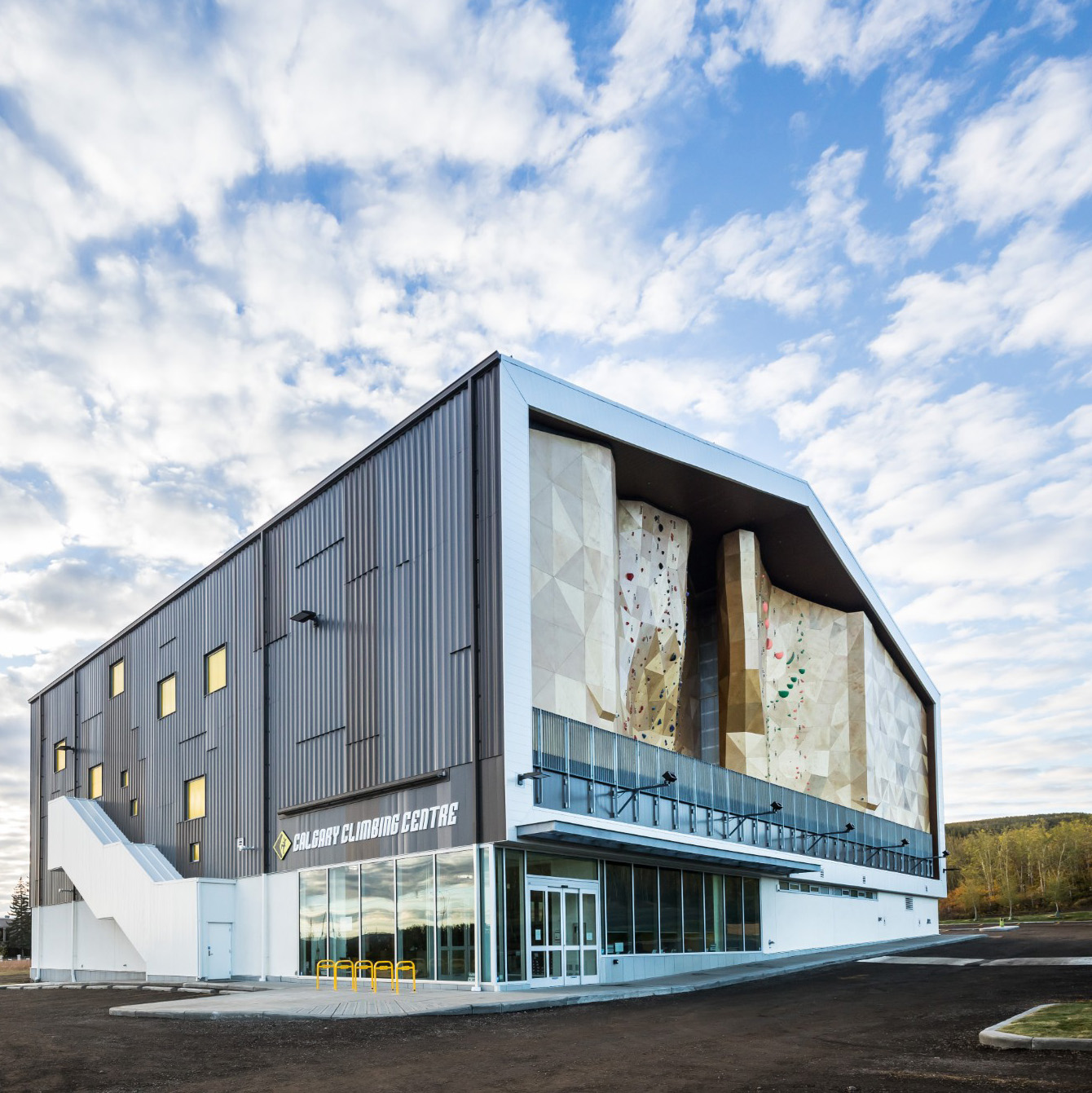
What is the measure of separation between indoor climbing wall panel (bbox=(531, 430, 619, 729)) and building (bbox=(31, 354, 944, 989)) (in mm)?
88

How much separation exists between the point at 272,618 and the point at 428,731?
10082 mm

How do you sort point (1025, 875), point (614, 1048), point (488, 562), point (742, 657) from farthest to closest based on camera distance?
point (1025, 875)
point (742, 657)
point (488, 562)
point (614, 1048)

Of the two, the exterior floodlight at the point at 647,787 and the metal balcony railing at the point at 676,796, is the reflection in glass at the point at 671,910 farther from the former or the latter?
the exterior floodlight at the point at 647,787

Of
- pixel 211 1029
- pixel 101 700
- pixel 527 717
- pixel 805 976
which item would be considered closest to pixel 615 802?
pixel 527 717

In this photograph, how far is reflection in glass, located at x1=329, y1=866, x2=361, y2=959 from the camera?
28.0 meters

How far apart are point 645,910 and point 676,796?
3.28 meters

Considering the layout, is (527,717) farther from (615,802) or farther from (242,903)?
(242,903)

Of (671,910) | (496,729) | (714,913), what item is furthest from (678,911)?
(496,729)

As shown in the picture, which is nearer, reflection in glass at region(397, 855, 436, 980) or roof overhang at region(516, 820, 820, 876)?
roof overhang at region(516, 820, 820, 876)

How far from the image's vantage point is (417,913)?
25.7 meters

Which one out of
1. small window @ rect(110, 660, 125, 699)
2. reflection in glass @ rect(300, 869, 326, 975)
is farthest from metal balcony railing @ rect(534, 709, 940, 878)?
small window @ rect(110, 660, 125, 699)

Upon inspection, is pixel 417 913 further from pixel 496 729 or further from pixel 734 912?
pixel 734 912

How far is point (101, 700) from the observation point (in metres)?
47.8

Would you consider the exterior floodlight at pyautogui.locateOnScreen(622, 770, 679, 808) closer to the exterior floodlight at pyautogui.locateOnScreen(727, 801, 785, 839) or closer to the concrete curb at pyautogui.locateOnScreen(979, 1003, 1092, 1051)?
the exterior floodlight at pyautogui.locateOnScreen(727, 801, 785, 839)
